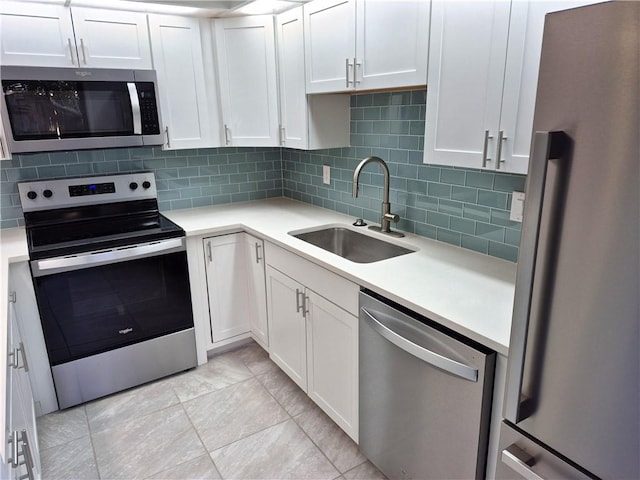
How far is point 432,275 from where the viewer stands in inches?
66.2

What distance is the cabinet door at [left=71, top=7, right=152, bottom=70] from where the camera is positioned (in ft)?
7.14

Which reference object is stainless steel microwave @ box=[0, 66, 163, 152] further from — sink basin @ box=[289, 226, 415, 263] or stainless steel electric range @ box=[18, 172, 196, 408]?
sink basin @ box=[289, 226, 415, 263]

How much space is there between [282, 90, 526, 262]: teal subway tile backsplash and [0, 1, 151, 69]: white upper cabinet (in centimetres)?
123

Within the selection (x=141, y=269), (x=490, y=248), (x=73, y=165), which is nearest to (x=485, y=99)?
(x=490, y=248)

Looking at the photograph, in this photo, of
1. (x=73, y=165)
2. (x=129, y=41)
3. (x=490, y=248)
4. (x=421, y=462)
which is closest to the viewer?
(x=421, y=462)

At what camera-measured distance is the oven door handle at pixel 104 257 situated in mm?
2070

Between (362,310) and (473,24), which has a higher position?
(473,24)

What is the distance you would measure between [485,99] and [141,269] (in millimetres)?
1872

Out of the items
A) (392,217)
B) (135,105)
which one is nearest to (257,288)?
(392,217)

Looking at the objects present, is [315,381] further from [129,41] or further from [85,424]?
[129,41]

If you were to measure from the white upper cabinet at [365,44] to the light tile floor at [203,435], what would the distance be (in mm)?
1650

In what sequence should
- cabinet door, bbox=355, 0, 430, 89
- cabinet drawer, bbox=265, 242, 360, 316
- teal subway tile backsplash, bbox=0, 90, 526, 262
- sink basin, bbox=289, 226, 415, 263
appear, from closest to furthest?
cabinet door, bbox=355, 0, 430, 89, cabinet drawer, bbox=265, 242, 360, 316, teal subway tile backsplash, bbox=0, 90, 526, 262, sink basin, bbox=289, 226, 415, 263

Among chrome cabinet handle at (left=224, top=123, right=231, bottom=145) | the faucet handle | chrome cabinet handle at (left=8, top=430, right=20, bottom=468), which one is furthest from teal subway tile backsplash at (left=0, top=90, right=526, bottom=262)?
chrome cabinet handle at (left=8, top=430, right=20, bottom=468)

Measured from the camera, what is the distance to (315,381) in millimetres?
2160
